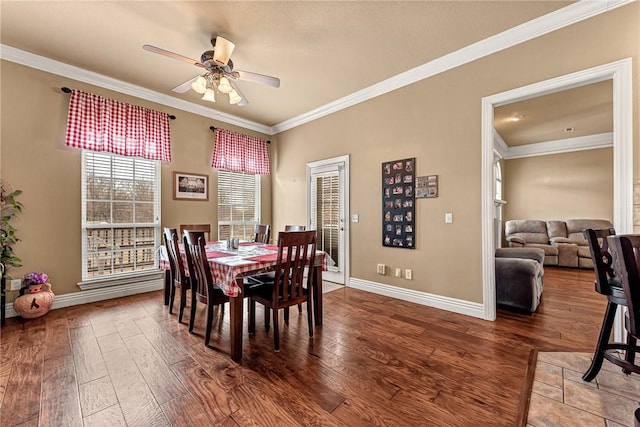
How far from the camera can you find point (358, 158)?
4.05m

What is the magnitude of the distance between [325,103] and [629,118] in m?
3.43

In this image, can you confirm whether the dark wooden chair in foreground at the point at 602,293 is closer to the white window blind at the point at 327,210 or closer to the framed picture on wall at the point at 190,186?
the white window blind at the point at 327,210

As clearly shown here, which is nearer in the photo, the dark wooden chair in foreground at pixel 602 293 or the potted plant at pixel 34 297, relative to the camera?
the dark wooden chair in foreground at pixel 602 293

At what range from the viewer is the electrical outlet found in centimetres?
288

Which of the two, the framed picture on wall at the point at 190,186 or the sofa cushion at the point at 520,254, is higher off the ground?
the framed picture on wall at the point at 190,186

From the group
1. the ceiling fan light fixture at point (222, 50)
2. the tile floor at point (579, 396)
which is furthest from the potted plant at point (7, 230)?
the tile floor at point (579, 396)

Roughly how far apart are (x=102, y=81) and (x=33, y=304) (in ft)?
9.19

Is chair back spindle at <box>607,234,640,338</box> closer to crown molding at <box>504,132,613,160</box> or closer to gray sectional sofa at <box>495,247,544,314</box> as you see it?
gray sectional sofa at <box>495,247,544,314</box>

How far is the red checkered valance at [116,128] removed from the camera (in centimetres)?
323

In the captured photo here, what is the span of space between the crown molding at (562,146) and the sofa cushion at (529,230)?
68.3 inches

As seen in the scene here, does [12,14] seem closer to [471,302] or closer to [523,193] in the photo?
[471,302]

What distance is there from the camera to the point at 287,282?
2.27 meters

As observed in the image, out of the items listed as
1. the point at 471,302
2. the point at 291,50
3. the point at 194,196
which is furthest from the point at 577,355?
the point at 194,196

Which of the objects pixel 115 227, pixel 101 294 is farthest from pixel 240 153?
pixel 101 294
